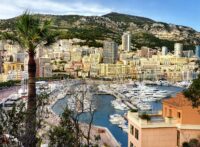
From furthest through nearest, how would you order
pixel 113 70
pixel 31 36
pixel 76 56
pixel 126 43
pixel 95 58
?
pixel 126 43
pixel 76 56
pixel 95 58
pixel 113 70
pixel 31 36

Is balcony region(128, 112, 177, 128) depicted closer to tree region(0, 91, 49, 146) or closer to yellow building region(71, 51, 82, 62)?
tree region(0, 91, 49, 146)

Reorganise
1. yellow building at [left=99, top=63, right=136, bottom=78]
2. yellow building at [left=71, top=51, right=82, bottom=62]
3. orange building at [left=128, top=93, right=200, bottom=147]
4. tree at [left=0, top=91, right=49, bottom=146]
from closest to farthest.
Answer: tree at [left=0, top=91, right=49, bottom=146] → orange building at [left=128, top=93, right=200, bottom=147] → yellow building at [left=99, top=63, right=136, bottom=78] → yellow building at [left=71, top=51, right=82, bottom=62]

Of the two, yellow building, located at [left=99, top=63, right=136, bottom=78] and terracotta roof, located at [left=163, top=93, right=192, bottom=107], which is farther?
yellow building, located at [left=99, top=63, right=136, bottom=78]

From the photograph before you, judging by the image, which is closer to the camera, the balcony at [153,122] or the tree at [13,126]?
the tree at [13,126]

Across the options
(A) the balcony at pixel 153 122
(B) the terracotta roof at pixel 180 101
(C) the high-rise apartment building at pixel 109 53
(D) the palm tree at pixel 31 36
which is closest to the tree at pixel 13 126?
(D) the palm tree at pixel 31 36

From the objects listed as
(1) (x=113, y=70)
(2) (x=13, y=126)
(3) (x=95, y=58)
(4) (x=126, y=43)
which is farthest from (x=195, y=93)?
(4) (x=126, y=43)

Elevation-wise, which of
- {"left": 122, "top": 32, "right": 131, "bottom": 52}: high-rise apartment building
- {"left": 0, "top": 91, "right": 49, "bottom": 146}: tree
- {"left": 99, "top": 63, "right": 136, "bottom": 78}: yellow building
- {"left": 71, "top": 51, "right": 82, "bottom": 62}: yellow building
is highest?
{"left": 122, "top": 32, "right": 131, "bottom": 52}: high-rise apartment building

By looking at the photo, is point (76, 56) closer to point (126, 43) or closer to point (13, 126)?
point (126, 43)

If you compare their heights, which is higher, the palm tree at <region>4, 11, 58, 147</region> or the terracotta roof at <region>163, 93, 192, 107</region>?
the palm tree at <region>4, 11, 58, 147</region>

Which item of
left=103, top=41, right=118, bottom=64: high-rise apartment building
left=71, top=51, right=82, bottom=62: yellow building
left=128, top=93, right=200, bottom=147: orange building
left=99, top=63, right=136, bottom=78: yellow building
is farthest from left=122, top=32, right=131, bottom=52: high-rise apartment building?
left=128, top=93, right=200, bottom=147: orange building

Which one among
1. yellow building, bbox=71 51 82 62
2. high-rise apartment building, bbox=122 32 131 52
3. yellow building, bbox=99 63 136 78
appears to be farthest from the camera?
high-rise apartment building, bbox=122 32 131 52

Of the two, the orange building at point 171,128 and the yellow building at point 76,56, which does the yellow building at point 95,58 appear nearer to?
the yellow building at point 76,56

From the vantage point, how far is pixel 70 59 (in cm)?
13762

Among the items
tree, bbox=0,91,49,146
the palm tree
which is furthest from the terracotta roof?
tree, bbox=0,91,49,146
